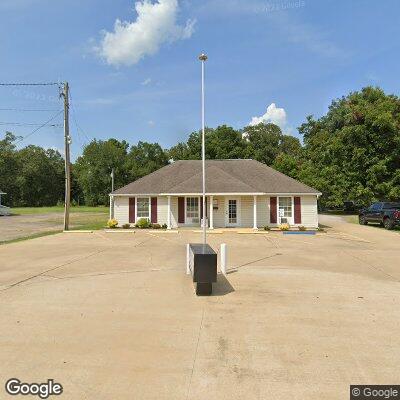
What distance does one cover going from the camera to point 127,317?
23.4 ft

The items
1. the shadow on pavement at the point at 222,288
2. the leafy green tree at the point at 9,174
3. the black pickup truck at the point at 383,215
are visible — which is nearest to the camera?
the shadow on pavement at the point at 222,288

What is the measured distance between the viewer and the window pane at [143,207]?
2861 cm

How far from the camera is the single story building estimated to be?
89.1 ft

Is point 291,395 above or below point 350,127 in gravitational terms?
below

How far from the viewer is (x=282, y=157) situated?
181ft

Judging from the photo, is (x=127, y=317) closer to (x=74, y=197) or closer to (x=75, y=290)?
(x=75, y=290)

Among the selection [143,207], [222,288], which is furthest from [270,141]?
[222,288]

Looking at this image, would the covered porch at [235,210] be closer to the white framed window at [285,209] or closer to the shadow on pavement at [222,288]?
the white framed window at [285,209]

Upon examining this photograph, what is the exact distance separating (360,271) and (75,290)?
8.56 metres

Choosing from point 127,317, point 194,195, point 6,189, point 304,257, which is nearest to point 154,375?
point 127,317

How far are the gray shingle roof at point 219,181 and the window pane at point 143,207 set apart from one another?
655 millimetres

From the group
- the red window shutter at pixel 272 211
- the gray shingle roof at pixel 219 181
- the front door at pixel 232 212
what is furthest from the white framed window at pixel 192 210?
the red window shutter at pixel 272 211

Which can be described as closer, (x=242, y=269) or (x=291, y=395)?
(x=291, y=395)

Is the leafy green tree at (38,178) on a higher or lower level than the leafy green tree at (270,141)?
lower
